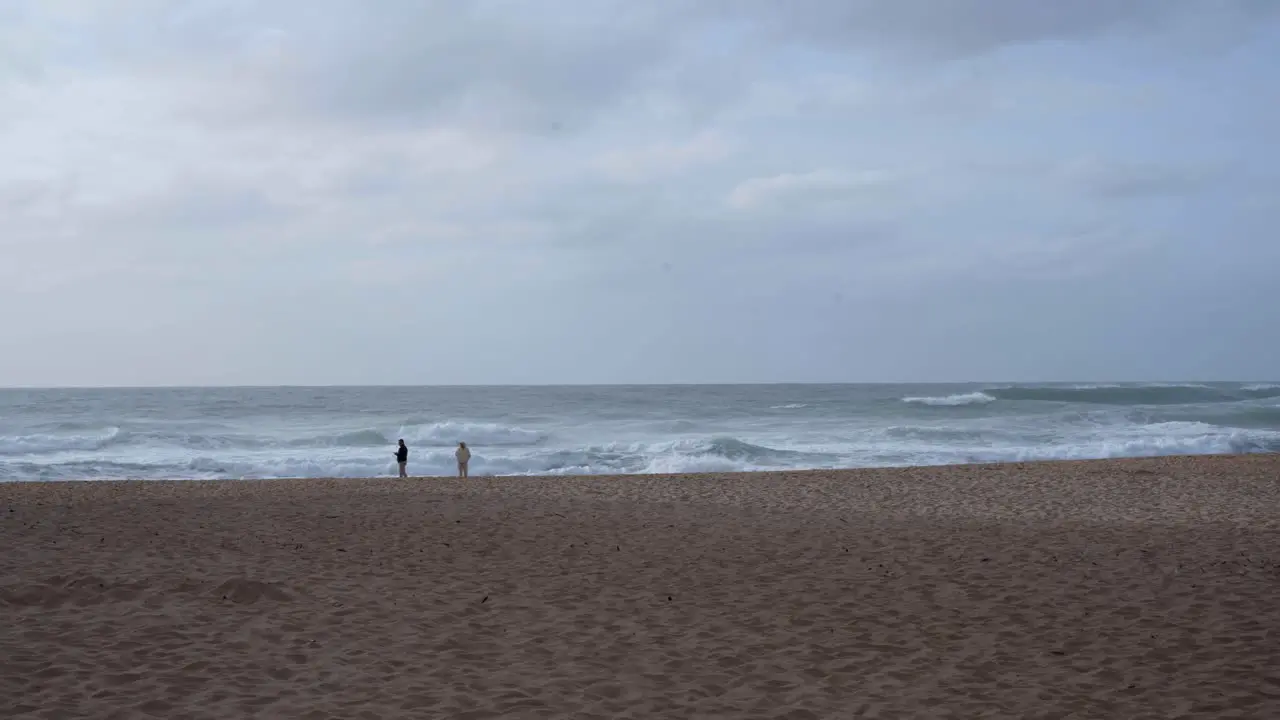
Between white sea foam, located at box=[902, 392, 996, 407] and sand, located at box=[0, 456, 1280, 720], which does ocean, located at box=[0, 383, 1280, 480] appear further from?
sand, located at box=[0, 456, 1280, 720]

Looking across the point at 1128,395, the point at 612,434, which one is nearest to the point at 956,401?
the point at 1128,395

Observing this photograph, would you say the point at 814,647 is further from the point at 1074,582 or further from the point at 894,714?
the point at 1074,582

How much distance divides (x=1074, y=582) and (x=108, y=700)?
7418 millimetres

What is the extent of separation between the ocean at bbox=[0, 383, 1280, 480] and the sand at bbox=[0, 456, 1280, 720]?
14.4 m

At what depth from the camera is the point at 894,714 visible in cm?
507

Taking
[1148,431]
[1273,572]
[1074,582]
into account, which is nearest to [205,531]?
[1074,582]

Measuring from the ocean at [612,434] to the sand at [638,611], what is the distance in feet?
47.3

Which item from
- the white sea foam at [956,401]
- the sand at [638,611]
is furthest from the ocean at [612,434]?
the sand at [638,611]

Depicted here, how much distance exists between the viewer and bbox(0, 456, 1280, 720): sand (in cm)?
532

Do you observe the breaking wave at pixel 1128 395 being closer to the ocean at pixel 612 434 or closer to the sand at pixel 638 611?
the ocean at pixel 612 434

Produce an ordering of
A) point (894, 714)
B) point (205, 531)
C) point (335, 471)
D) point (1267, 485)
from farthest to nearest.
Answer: point (335, 471) < point (1267, 485) < point (205, 531) < point (894, 714)

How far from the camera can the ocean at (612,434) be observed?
28125mm

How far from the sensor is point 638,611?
7.29 metres

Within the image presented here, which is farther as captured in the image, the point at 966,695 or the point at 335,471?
the point at 335,471
